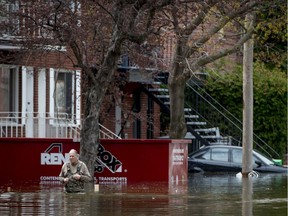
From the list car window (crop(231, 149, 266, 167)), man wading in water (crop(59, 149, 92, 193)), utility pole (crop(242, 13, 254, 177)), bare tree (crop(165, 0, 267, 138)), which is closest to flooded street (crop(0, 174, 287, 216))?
man wading in water (crop(59, 149, 92, 193))

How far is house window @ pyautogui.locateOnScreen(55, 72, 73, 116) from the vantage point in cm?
3891

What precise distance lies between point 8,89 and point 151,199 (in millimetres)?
13687

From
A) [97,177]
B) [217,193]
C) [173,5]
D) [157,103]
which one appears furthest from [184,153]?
[157,103]

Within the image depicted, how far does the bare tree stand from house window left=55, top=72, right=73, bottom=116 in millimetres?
3908

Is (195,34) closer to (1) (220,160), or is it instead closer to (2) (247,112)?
(2) (247,112)

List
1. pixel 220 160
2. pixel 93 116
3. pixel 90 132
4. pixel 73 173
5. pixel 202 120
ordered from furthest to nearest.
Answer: pixel 202 120
pixel 220 160
pixel 90 132
pixel 93 116
pixel 73 173

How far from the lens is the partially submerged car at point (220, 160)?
4025cm

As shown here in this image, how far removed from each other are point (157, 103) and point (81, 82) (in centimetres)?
993

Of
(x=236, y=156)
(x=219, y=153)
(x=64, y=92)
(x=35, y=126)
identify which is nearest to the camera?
(x=35, y=126)

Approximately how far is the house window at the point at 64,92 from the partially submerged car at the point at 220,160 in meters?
4.74

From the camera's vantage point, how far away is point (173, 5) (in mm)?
26406

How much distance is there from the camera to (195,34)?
38.6m

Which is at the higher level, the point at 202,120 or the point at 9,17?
the point at 9,17

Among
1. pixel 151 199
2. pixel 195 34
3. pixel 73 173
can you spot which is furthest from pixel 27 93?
pixel 73 173
